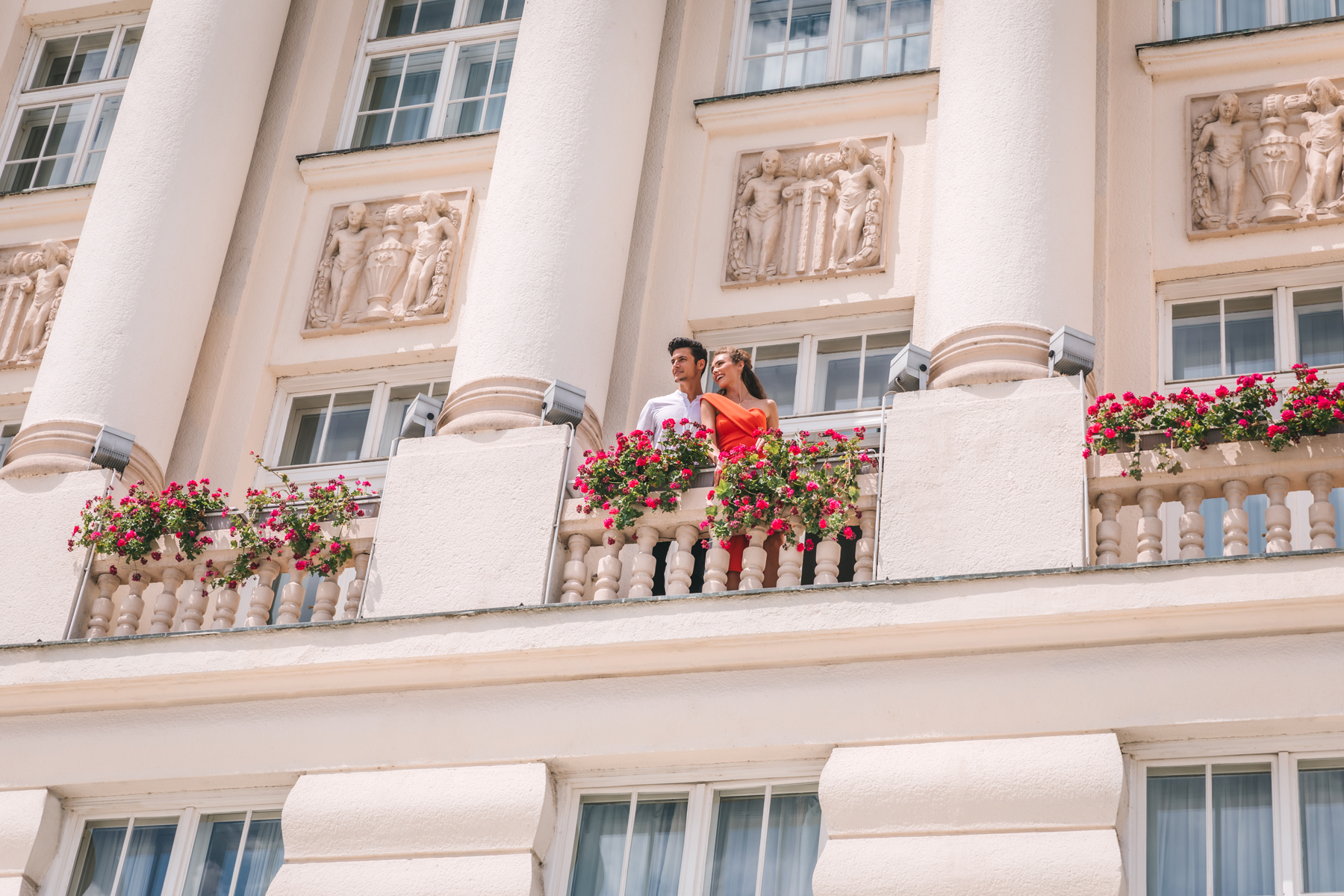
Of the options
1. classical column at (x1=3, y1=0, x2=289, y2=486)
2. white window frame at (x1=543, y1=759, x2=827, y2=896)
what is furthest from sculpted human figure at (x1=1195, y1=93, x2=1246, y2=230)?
classical column at (x1=3, y1=0, x2=289, y2=486)

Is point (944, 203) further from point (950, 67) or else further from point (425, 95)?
point (425, 95)

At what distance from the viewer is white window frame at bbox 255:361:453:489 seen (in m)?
13.8

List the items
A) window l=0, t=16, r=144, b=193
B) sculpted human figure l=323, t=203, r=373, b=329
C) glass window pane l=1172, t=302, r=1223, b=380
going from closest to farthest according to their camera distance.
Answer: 1. glass window pane l=1172, t=302, r=1223, b=380
2. sculpted human figure l=323, t=203, r=373, b=329
3. window l=0, t=16, r=144, b=193

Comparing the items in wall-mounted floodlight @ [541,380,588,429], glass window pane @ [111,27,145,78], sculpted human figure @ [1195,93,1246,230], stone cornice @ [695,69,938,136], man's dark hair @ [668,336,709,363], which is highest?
glass window pane @ [111,27,145,78]

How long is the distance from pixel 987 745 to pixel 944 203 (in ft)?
13.3

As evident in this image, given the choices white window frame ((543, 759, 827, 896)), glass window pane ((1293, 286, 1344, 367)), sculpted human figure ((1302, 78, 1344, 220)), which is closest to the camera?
white window frame ((543, 759, 827, 896))

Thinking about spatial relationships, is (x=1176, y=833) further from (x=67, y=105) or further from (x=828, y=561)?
(x=67, y=105)

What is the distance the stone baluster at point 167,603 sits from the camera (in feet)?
39.1

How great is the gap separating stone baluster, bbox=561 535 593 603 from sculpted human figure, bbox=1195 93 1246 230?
4862mm

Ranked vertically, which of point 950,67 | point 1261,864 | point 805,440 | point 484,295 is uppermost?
point 950,67

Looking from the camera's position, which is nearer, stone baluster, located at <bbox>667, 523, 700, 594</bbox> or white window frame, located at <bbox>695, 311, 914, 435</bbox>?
stone baluster, located at <bbox>667, 523, 700, 594</bbox>

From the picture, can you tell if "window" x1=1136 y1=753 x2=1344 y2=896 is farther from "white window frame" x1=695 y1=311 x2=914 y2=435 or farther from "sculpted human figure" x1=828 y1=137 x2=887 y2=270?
"sculpted human figure" x1=828 y1=137 x2=887 y2=270

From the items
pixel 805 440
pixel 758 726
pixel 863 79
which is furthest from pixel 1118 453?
pixel 863 79

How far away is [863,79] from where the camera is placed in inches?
550
